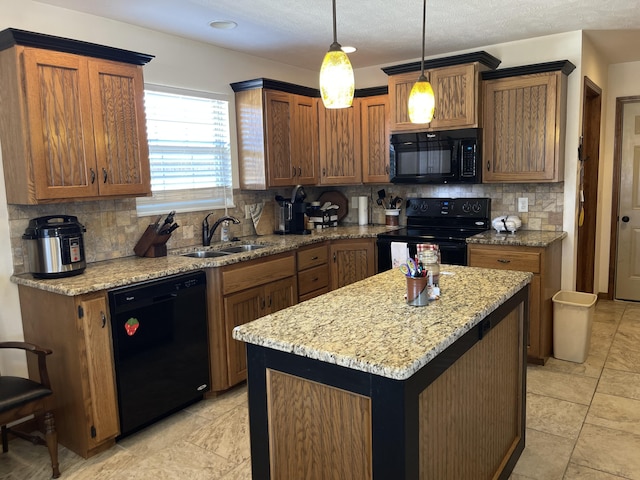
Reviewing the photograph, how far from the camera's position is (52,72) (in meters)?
2.68

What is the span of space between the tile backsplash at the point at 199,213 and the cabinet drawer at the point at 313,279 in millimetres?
691

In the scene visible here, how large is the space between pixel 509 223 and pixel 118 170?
2.89 m

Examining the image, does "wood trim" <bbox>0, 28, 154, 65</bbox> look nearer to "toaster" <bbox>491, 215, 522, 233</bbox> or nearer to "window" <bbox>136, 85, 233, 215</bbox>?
"window" <bbox>136, 85, 233, 215</bbox>

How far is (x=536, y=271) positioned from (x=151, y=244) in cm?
268

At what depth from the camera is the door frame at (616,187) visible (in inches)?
200

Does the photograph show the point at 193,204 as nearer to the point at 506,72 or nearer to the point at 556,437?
the point at 506,72

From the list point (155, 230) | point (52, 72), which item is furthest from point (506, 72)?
point (52, 72)

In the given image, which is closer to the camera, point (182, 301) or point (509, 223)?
point (182, 301)

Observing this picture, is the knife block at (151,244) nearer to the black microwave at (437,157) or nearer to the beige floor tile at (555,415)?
the black microwave at (437,157)

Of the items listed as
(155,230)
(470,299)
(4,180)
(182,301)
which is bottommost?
(182,301)

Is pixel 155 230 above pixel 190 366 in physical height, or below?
above

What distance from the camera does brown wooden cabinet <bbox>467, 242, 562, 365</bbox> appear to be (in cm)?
361

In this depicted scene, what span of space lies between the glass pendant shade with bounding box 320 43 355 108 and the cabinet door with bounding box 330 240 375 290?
2651mm

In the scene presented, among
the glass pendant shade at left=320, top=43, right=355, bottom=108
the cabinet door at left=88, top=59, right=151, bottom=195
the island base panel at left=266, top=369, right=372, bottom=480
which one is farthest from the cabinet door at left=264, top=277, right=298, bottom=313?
the glass pendant shade at left=320, top=43, right=355, bottom=108
